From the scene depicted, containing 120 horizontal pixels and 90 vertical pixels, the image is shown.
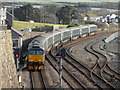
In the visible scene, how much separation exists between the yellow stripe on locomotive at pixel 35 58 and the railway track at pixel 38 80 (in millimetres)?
533

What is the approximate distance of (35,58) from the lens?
63.0 feet

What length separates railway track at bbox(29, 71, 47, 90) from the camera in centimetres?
1582

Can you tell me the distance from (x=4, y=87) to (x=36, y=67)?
1057cm

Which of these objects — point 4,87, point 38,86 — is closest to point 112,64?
point 38,86

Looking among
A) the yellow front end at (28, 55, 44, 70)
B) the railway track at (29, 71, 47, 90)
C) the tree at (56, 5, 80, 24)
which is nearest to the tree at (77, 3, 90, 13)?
the tree at (56, 5, 80, 24)

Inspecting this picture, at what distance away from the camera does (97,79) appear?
18281 millimetres

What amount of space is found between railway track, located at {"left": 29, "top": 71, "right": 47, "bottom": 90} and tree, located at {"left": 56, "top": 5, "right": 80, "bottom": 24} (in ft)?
162

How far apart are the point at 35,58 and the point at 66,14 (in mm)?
50890

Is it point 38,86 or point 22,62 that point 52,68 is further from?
point 38,86

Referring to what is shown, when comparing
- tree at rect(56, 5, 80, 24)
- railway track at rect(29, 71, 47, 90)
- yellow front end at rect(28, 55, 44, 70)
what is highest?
tree at rect(56, 5, 80, 24)

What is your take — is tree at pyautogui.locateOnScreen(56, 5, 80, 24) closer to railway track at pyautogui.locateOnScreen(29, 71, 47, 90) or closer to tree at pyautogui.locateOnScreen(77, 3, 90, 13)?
tree at pyautogui.locateOnScreen(77, 3, 90, 13)

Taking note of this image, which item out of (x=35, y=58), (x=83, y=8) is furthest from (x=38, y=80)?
(x=83, y=8)

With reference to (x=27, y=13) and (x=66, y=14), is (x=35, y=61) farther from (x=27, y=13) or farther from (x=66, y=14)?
(x=66, y=14)

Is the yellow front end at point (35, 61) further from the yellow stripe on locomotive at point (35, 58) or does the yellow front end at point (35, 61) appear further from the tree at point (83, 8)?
the tree at point (83, 8)
